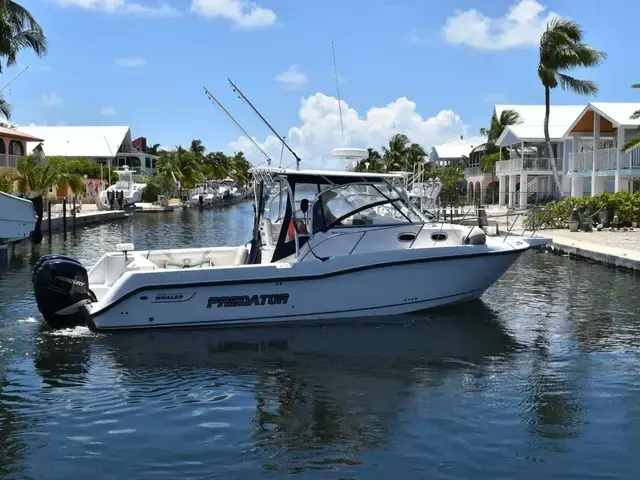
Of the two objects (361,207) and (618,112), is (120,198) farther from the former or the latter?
(361,207)

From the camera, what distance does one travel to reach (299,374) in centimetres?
999

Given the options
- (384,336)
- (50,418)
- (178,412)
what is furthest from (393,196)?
(50,418)

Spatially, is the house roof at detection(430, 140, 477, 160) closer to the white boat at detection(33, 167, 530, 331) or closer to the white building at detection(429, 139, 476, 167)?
the white building at detection(429, 139, 476, 167)

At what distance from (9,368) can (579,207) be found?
24.6 meters

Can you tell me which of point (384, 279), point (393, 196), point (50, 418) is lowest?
point (50, 418)

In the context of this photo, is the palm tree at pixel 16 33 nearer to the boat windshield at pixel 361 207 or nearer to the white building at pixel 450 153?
the boat windshield at pixel 361 207

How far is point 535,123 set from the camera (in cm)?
5691

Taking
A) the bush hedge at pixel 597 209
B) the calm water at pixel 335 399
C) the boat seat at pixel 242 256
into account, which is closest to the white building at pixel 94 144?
the bush hedge at pixel 597 209

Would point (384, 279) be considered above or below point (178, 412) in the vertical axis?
above

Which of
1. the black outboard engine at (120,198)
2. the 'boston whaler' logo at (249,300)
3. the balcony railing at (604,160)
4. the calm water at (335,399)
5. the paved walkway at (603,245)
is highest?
the balcony railing at (604,160)

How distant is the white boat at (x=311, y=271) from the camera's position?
458 inches

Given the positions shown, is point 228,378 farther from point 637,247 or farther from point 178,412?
point 637,247

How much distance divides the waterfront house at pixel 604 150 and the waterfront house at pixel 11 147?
111 feet

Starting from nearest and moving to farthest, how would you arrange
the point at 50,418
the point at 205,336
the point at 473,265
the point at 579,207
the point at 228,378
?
1. the point at 50,418
2. the point at 228,378
3. the point at 205,336
4. the point at 473,265
5. the point at 579,207
